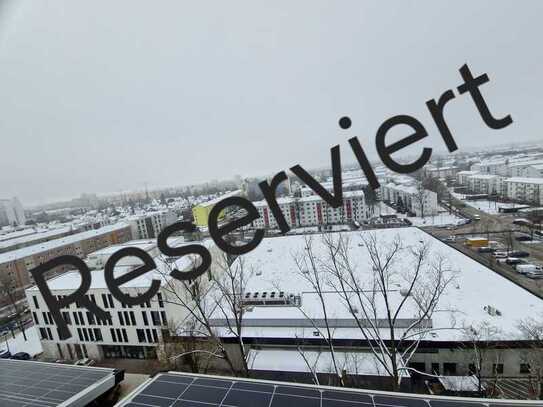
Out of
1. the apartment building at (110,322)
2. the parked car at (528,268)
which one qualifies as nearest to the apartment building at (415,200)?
the parked car at (528,268)

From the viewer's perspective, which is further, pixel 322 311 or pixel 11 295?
pixel 11 295

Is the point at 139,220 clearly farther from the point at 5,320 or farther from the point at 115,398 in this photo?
the point at 115,398

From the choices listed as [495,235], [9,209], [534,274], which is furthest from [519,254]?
[9,209]

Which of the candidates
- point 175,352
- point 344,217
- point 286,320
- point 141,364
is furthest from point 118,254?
point 344,217

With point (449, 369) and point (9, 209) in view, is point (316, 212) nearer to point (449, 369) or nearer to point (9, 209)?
point (449, 369)

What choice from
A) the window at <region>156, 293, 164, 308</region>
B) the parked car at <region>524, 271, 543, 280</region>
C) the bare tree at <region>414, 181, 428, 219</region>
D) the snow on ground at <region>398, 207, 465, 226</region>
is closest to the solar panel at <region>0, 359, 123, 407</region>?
the window at <region>156, 293, 164, 308</region>
